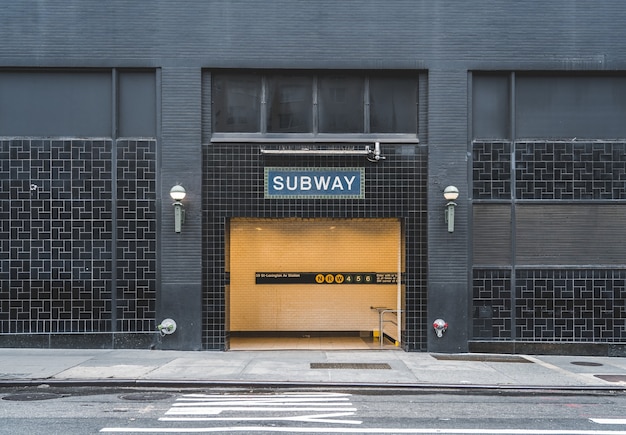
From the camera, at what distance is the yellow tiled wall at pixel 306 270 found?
1886cm

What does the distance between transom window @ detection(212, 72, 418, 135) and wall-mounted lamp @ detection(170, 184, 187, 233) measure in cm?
190

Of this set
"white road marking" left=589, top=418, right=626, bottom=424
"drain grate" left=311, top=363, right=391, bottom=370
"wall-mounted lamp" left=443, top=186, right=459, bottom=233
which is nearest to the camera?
"white road marking" left=589, top=418, right=626, bottom=424

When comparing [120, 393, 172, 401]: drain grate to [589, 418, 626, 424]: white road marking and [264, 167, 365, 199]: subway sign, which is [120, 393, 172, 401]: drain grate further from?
[589, 418, 626, 424]: white road marking

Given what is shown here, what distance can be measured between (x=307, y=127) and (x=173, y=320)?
227 inches

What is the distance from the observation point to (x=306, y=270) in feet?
62.5

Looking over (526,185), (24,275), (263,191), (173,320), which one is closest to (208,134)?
(263,191)

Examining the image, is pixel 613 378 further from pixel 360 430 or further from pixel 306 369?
pixel 360 430

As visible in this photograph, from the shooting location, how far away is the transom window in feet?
51.5

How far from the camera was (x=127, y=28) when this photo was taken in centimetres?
1544

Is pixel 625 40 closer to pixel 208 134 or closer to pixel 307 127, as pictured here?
pixel 307 127

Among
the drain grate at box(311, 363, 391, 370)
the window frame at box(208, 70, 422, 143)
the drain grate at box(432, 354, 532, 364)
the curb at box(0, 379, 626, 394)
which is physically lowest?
the drain grate at box(432, 354, 532, 364)

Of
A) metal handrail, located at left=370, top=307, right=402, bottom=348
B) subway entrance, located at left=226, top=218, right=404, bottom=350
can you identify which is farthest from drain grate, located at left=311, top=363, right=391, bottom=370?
subway entrance, located at left=226, top=218, right=404, bottom=350

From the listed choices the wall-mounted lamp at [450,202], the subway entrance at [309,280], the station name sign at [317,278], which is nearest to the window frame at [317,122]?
the wall-mounted lamp at [450,202]

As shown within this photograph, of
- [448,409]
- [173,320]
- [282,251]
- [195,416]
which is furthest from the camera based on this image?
[282,251]
